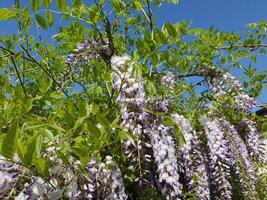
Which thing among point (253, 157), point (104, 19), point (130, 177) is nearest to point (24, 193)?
point (130, 177)

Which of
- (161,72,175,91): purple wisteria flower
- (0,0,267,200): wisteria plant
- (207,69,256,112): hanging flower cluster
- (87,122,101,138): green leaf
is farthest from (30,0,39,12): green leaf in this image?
(207,69,256,112): hanging flower cluster

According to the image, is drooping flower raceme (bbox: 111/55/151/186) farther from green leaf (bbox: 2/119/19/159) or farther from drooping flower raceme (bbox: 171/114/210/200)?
green leaf (bbox: 2/119/19/159)

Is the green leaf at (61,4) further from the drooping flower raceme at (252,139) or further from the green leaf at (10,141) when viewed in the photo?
the drooping flower raceme at (252,139)

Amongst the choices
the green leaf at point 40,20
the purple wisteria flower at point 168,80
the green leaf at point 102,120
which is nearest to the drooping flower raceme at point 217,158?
the purple wisteria flower at point 168,80

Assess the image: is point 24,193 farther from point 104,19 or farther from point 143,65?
point 104,19

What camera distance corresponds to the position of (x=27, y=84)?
4.27 m

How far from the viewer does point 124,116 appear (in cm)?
271

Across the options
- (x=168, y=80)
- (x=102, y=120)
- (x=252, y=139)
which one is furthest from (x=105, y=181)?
(x=252, y=139)

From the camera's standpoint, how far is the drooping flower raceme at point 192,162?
3.62 metres

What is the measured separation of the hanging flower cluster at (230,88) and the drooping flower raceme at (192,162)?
2.62 ft

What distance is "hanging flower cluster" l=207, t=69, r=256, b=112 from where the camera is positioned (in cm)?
483

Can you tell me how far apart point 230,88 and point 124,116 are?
2.59m

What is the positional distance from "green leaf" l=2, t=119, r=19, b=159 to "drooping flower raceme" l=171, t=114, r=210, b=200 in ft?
7.69

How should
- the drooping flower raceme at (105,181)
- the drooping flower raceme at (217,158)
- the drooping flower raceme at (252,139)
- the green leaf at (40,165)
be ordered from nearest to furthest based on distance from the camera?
the green leaf at (40,165), the drooping flower raceme at (105,181), the drooping flower raceme at (217,158), the drooping flower raceme at (252,139)
